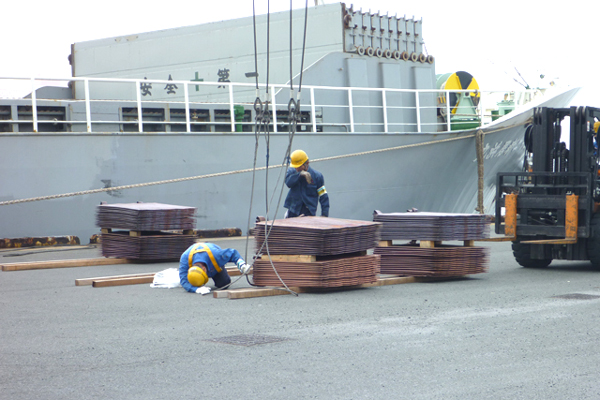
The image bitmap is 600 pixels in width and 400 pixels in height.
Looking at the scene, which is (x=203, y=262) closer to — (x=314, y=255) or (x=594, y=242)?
(x=314, y=255)

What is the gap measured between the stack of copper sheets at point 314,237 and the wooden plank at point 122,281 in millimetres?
1753

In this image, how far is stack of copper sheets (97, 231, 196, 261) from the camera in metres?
11.4

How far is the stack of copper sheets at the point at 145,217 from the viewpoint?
1134 cm

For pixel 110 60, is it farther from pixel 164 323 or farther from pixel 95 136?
pixel 164 323

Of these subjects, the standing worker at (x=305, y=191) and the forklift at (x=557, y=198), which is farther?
the standing worker at (x=305, y=191)

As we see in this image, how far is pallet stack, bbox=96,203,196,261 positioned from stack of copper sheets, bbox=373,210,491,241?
3623 millimetres

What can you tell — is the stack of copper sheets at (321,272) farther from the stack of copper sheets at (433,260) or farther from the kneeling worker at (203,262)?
the stack of copper sheets at (433,260)

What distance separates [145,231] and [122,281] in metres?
2.52

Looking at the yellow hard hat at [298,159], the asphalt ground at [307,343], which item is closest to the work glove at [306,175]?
the yellow hard hat at [298,159]

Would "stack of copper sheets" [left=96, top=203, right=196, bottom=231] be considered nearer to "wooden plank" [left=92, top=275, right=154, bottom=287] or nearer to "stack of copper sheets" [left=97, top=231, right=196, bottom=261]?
"stack of copper sheets" [left=97, top=231, right=196, bottom=261]

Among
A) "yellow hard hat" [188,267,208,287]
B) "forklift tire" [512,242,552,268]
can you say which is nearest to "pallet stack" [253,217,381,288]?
"yellow hard hat" [188,267,208,287]

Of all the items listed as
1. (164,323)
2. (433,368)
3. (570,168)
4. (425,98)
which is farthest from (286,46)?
(433,368)

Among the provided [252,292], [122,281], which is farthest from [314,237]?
[122,281]

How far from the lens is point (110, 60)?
2391cm
